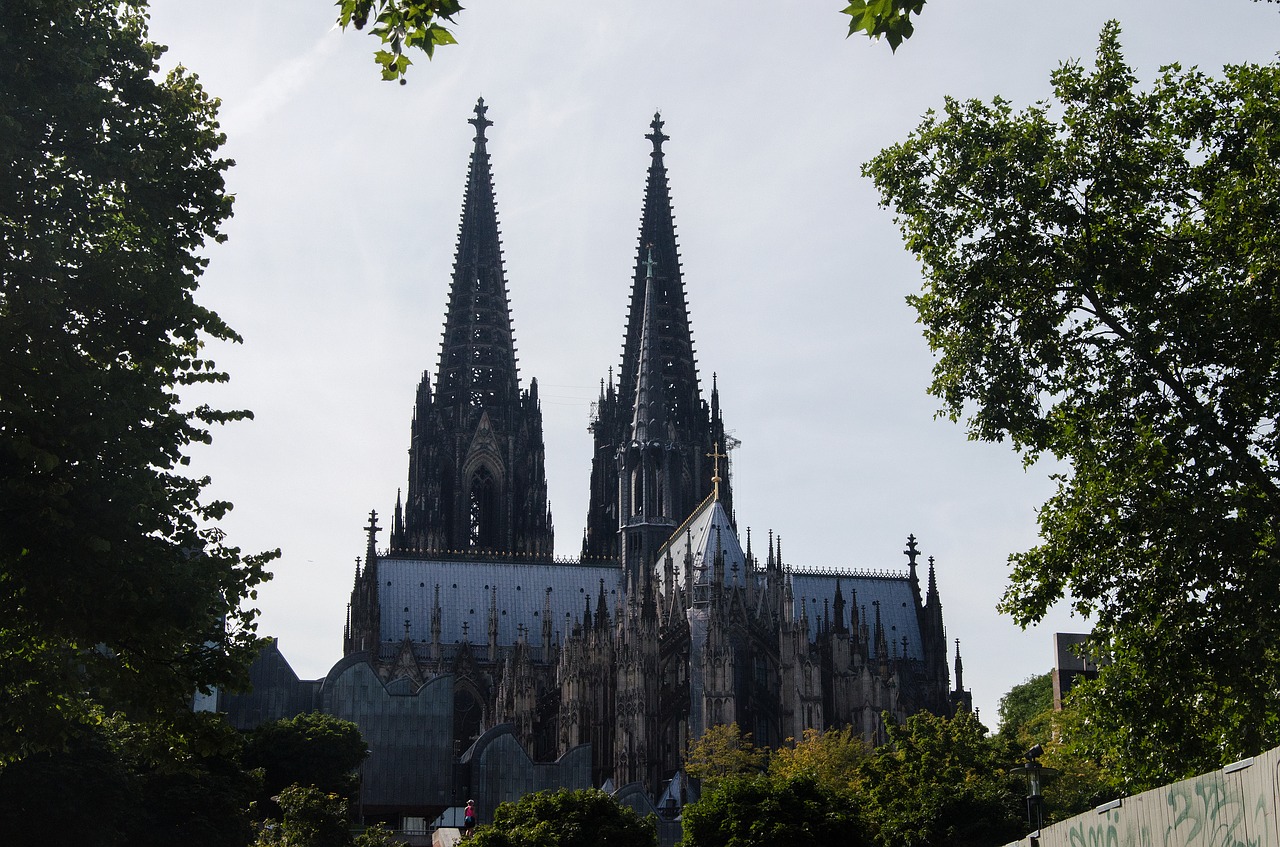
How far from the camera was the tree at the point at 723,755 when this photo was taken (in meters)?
66.7

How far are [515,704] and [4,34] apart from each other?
66.8 metres

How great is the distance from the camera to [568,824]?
39.1 m

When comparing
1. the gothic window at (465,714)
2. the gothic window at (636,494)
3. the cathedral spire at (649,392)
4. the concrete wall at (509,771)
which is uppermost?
the cathedral spire at (649,392)

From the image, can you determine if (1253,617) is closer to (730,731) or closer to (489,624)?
(730,731)

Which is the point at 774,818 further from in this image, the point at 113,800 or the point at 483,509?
the point at 483,509

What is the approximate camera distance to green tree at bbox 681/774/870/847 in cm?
3853

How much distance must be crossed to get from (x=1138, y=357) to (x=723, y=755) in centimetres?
4443

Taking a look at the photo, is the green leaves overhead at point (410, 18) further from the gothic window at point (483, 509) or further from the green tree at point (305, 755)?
the gothic window at point (483, 509)

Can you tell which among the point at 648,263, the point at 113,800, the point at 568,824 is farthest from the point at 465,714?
the point at 568,824

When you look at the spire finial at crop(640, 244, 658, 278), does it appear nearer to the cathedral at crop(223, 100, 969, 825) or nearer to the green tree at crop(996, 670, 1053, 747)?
the cathedral at crop(223, 100, 969, 825)

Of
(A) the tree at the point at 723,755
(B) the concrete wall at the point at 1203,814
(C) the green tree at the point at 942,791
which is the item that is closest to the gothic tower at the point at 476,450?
(A) the tree at the point at 723,755

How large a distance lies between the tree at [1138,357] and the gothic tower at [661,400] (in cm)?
6643

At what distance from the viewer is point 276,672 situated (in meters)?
75.9

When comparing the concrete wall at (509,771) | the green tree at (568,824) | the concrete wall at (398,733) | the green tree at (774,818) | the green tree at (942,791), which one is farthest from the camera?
the concrete wall at (398,733)
